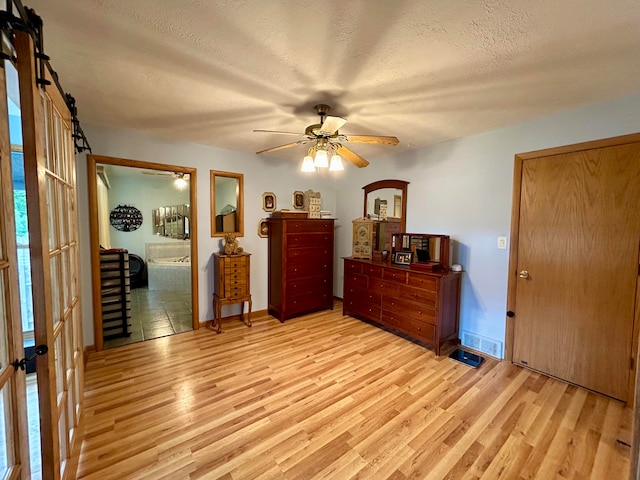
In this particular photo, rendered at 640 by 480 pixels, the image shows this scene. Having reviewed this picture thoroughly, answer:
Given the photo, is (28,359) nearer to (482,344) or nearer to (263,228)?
(263,228)

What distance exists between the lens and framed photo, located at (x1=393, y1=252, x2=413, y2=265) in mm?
3285

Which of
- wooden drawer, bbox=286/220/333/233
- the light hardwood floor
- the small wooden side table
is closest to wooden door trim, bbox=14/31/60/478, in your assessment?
the light hardwood floor

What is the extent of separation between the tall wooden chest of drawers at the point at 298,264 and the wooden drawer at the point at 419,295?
1.24 metres

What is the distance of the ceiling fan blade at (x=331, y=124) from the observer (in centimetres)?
186

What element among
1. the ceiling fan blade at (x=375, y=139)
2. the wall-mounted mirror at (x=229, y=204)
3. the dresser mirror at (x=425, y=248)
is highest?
→ the ceiling fan blade at (x=375, y=139)

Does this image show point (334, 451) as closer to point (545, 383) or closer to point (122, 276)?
point (545, 383)

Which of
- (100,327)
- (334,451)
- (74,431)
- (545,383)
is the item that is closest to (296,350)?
(334,451)

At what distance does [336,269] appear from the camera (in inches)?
189

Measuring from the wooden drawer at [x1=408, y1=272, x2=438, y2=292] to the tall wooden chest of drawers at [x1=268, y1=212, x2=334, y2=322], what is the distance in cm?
136

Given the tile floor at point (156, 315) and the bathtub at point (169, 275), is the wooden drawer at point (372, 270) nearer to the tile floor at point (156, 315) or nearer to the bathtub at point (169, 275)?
the tile floor at point (156, 315)

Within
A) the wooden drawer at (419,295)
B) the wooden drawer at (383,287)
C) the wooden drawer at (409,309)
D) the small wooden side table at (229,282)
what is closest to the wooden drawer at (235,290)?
the small wooden side table at (229,282)

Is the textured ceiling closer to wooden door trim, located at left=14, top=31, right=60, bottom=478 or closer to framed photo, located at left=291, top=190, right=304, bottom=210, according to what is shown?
wooden door trim, located at left=14, top=31, right=60, bottom=478

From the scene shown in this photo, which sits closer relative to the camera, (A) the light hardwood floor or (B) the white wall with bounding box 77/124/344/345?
(A) the light hardwood floor

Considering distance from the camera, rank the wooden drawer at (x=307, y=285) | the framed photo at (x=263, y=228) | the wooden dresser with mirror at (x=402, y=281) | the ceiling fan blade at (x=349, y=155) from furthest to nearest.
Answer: the framed photo at (x=263, y=228)
the wooden drawer at (x=307, y=285)
the wooden dresser with mirror at (x=402, y=281)
the ceiling fan blade at (x=349, y=155)
